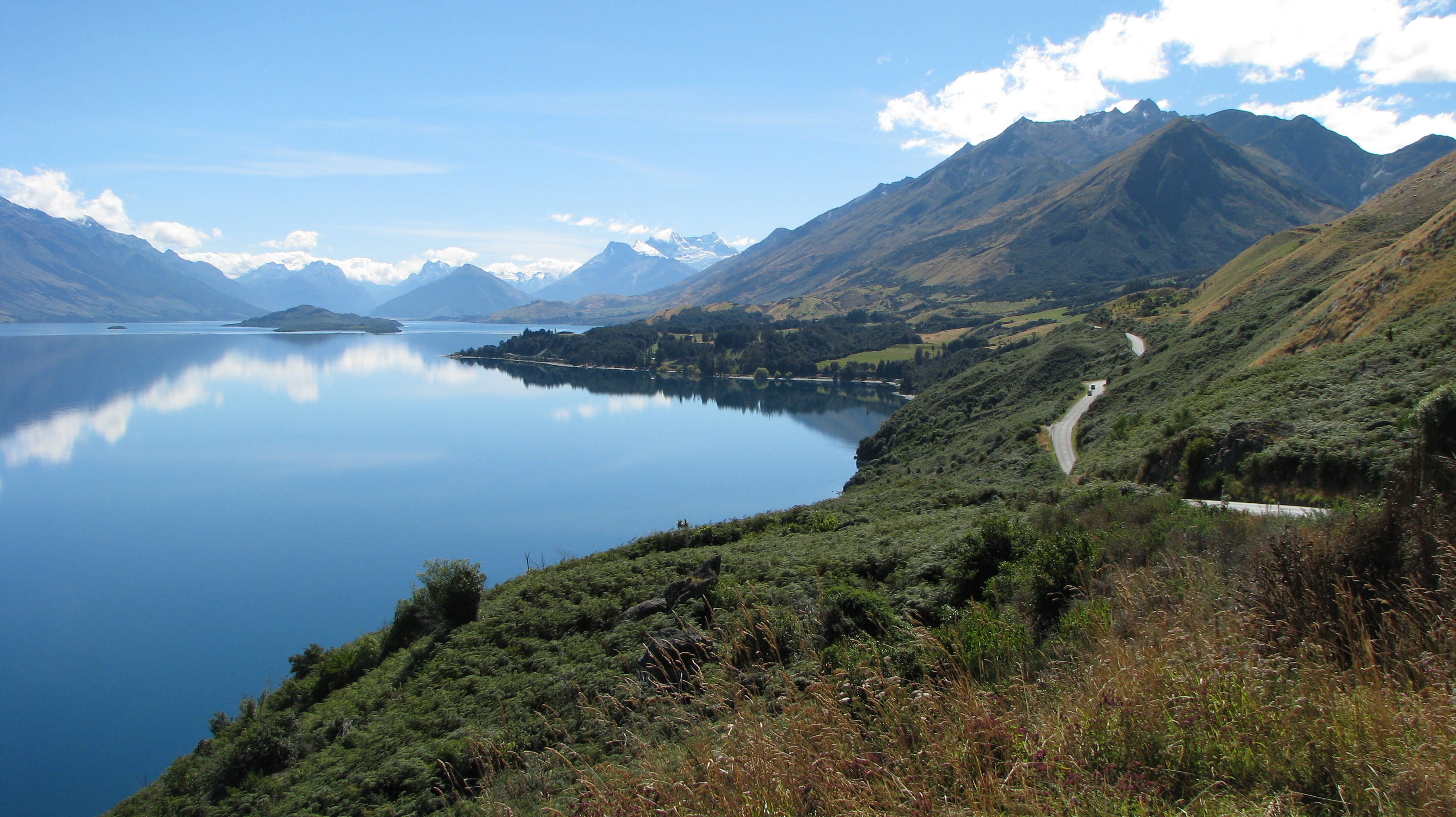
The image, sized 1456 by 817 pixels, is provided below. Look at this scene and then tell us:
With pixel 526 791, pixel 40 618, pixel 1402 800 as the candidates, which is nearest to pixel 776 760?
pixel 1402 800

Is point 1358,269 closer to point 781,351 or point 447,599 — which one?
point 447,599

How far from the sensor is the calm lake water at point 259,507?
29.0 meters

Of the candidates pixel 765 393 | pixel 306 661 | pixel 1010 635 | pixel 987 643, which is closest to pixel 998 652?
pixel 987 643

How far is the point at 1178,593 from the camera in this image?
226 inches

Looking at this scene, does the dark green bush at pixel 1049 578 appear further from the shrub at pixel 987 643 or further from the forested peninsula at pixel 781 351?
the forested peninsula at pixel 781 351

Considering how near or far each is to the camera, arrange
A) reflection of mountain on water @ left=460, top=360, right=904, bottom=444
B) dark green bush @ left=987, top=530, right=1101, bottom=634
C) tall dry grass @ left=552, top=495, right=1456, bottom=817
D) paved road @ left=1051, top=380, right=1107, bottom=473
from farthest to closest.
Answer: reflection of mountain on water @ left=460, top=360, right=904, bottom=444 < paved road @ left=1051, top=380, right=1107, bottom=473 < dark green bush @ left=987, top=530, right=1101, bottom=634 < tall dry grass @ left=552, top=495, right=1456, bottom=817

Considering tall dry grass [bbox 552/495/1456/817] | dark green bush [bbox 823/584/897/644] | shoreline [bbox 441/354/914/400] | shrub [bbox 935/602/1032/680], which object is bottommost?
shoreline [bbox 441/354/914/400]

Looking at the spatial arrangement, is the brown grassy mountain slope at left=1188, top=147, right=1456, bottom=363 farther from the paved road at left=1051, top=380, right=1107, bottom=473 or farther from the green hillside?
the paved road at left=1051, top=380, right=1107, bottom=473

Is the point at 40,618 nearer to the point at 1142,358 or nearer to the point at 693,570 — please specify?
the point at 693,570

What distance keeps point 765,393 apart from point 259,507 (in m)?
95.2

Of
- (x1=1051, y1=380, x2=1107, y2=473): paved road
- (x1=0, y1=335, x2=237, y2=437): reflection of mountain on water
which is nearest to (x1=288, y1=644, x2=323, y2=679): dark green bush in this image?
(x1=1051, y1=380, x2=1107, y2=473): paved road

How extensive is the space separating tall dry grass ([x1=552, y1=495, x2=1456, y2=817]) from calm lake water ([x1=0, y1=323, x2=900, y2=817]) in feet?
99.8

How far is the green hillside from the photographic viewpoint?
11.6ft

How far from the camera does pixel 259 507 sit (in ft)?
182
